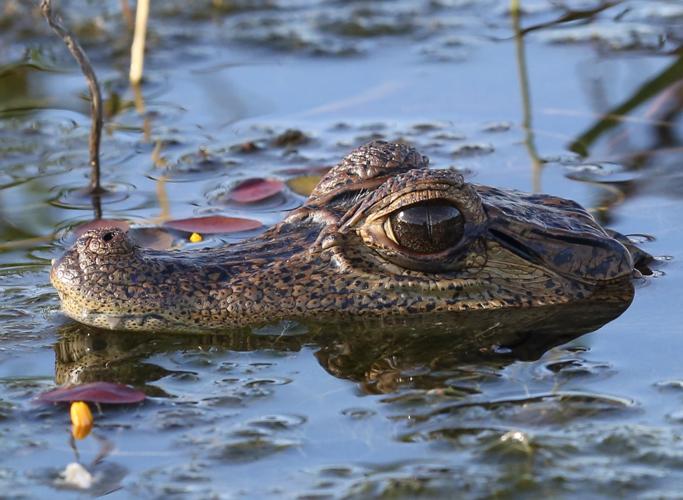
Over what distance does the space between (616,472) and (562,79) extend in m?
6.11

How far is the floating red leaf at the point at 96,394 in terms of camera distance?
191 inches

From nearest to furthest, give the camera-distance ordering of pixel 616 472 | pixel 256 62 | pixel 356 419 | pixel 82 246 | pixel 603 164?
pixel 616 472 → pixel 356 419 → pixel 82 246 → pixel 603 164 → pixel 256 62

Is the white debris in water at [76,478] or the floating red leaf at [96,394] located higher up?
the floating red leaf at [96,394]

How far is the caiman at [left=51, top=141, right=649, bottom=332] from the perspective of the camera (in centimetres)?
534

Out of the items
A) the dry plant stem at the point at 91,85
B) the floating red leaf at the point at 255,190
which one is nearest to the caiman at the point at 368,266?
the floating red leaf at the point at 255,190

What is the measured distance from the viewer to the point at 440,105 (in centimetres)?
966

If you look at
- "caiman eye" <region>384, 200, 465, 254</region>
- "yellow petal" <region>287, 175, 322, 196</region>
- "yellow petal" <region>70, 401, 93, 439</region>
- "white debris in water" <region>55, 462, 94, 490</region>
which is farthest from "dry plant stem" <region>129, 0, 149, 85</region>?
"white debris in water" <region>55, 462, 94, 490</region>

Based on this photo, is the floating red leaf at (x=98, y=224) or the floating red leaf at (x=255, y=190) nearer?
the floating red leaf at (x=98, y=224)

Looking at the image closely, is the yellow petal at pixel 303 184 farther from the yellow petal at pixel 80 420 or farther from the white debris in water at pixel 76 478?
the white debris in water at pixel 76 478

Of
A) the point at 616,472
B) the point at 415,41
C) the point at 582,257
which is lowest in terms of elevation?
the point at 616,472

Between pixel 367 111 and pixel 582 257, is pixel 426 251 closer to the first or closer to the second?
pixel 582 257

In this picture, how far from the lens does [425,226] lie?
5.41 meters

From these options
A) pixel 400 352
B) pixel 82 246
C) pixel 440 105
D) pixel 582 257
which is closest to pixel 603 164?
pixel 440 105

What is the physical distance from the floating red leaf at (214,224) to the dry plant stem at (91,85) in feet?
2.95
